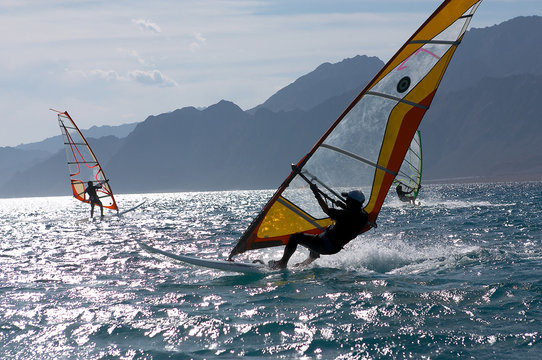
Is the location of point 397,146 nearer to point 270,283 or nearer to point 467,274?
point 467,274

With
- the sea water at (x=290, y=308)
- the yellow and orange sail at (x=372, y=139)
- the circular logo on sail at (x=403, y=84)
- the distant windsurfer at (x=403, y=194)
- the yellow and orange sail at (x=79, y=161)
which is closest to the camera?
the sea water at (x=290, y=308)

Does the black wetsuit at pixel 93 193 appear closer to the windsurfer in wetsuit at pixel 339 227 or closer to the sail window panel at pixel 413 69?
the windsurfer in wetsuit at pixel 339 227

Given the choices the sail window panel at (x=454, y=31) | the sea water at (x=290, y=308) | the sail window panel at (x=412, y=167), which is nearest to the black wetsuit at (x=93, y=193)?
the sea water at (x=290, y=308)

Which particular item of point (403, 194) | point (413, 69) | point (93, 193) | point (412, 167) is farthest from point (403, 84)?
point (403, 194)

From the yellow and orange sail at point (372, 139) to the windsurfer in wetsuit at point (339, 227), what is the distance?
0.72 m

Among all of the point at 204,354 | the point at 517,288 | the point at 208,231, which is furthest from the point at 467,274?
the point at 208,231

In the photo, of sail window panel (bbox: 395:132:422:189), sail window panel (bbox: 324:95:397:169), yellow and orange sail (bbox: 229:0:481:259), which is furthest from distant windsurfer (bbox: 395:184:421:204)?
sail window panel (bbox: 324:95:397:169)

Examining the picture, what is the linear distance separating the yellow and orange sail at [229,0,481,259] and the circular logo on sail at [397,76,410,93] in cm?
2

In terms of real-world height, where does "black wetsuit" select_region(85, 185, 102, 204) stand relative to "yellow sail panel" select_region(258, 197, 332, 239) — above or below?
above

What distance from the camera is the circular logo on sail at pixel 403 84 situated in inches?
353

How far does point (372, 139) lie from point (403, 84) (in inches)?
42.7

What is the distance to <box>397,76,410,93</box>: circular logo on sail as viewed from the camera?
8.95 m

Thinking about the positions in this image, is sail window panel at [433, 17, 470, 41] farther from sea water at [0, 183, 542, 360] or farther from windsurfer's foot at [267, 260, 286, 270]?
windsurfer's foot at [267, 260, 286, 270]

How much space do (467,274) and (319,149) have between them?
A: 326 centimetres
